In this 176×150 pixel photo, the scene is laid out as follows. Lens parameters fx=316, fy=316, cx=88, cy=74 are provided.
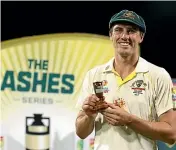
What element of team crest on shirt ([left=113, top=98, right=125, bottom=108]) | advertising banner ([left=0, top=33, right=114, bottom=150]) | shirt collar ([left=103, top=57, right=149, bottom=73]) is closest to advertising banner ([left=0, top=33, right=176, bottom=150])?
advertising banner ([left=0, top=33, right=114, bottom=150])

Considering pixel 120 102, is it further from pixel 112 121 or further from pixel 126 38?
pixel 126 38

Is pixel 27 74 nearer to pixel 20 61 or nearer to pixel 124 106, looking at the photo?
pixel 20 61

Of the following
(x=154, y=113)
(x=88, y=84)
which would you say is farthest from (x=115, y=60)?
(x=154, y=113)

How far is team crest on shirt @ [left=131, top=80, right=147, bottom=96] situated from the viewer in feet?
3.82

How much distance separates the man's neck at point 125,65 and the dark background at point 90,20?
42 centimetres

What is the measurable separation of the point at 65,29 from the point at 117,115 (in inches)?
29.6

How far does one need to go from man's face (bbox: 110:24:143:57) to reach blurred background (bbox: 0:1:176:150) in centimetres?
46

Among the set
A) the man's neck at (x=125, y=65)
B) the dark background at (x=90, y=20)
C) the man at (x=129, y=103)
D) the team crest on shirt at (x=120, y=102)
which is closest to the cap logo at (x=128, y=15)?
the man at (x=129, y=103)

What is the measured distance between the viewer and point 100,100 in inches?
42.9

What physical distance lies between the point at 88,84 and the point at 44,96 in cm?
56

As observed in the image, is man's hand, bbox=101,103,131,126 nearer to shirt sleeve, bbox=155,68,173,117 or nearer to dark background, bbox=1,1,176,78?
shirt sleeve, bbox=155,68,173,117

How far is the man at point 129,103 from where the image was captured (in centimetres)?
109

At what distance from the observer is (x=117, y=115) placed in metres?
1.08

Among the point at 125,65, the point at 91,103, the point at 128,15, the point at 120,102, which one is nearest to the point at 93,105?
the point at 91,103
